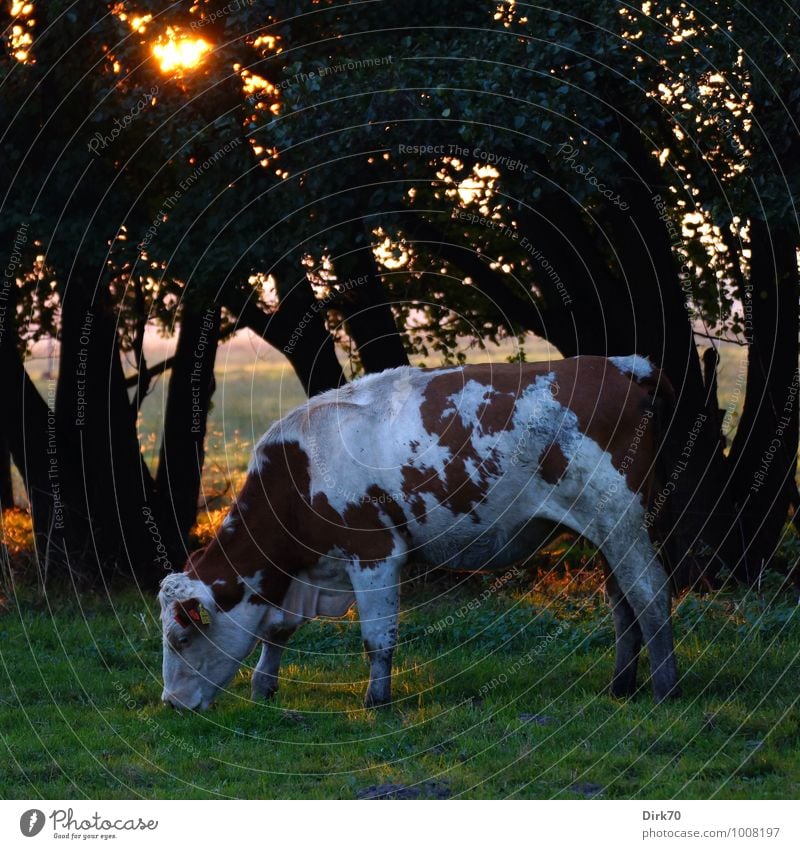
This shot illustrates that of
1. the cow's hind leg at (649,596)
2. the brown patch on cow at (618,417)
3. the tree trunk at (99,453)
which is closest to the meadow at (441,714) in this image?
the cow's hind leg at (649,596)

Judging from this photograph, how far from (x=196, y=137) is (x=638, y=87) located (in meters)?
4.39

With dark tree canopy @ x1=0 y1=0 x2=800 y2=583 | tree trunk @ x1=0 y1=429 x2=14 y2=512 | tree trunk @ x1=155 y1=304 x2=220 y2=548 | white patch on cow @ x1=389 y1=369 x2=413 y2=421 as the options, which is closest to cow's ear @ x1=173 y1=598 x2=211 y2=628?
white patch on cow @ x1=389 y1=369 x2=413 y2=421

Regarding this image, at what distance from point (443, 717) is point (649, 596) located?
68.9 inches

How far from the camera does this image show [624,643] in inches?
360

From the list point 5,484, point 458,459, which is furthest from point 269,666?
point 5,484

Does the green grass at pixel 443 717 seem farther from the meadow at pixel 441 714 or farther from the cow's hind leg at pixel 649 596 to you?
the cow's hind leg at pixel 649 596

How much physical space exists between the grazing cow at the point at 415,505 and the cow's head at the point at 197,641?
10mm

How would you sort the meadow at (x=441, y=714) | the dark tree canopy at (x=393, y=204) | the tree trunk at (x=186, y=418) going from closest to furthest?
the meadow at (x=441, y=714), the dark tree canopy at (x=393, y=204), the tree trunk at (x=186, y=418)

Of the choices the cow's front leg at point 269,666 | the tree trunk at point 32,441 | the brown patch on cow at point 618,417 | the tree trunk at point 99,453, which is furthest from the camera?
the tree trunk at point 99,453

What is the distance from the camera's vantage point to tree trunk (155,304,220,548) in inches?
628

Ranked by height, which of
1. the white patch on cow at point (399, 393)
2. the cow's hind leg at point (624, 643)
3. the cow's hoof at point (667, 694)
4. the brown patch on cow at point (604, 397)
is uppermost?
the white patch on cow at point (399, 393)

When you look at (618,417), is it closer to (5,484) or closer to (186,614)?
(186,614)

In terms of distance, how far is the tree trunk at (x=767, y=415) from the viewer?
13547 millimetres
